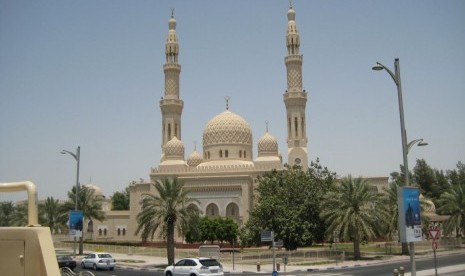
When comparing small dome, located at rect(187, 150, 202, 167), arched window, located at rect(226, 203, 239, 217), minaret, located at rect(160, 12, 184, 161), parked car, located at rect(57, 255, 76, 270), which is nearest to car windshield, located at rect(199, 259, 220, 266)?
parked car, located at rect(57, 255, 76, 270)

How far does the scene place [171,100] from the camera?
66.6 m

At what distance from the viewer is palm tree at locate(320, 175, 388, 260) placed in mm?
35125

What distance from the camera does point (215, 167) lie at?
2391 inches

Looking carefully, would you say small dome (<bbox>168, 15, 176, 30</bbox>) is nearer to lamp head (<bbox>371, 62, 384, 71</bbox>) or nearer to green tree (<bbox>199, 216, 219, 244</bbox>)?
green tree (<bbox>199, 216, 219, 244</bbox>)

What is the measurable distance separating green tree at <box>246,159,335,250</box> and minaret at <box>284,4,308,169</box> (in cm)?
1597

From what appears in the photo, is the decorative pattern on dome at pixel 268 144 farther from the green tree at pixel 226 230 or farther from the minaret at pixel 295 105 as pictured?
the green tree at pixel 226 230

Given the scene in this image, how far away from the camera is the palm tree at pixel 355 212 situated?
115 ft

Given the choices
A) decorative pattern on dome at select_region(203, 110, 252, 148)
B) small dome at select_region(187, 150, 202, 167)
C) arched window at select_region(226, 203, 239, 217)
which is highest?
decorative pattern on dome at select_region(203, 110, 252, 148)

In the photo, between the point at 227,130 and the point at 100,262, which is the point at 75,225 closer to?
the point at 100,262

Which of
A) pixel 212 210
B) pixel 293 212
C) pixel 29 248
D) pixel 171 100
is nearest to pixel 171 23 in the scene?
pixel 171 100

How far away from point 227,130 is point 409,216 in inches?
2052

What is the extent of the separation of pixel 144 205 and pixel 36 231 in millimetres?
30226

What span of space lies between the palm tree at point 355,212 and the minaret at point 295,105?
971 inches

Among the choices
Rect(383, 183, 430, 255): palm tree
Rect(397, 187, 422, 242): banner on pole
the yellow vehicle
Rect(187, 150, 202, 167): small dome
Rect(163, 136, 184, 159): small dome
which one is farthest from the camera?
Rect(187, 150, 202, 167): small dome
